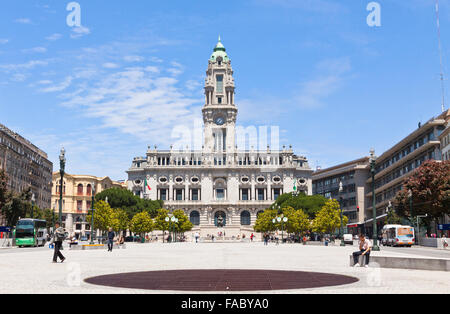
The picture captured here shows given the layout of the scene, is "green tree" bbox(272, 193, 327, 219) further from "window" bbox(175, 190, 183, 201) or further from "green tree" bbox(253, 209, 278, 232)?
"window" bbox(175, 190, 183, 201)

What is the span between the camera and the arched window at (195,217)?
13681 cm

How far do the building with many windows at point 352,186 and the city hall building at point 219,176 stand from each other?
9.11 m

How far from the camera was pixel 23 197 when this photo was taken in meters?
74.8

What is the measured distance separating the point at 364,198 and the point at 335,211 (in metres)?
41.0

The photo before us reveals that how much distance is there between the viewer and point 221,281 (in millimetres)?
15141

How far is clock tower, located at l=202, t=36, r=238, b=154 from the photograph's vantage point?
144625mm

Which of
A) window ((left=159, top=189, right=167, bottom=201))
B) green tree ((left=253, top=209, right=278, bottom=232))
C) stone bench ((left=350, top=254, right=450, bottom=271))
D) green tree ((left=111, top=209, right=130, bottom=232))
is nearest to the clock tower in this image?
window ((left=159, top=189, right=167, bottom=201))

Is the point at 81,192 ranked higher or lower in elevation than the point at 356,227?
higher

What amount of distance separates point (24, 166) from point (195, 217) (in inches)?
2015

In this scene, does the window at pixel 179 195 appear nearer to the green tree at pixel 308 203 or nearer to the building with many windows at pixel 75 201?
the building with many windows at pixel 75 201

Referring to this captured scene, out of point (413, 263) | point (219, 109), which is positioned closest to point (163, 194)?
point (219, 109)
